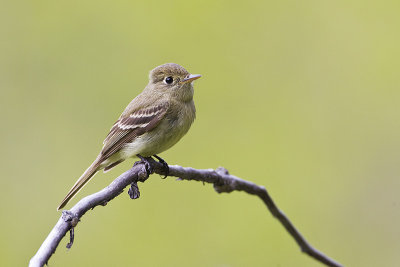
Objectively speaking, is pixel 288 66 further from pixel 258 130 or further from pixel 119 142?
pixel 119 142

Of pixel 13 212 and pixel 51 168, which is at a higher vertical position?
pixel 51 168

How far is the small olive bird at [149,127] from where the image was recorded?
4246mm

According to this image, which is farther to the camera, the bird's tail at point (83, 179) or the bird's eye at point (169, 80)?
the bird's eye at point (169, 80)

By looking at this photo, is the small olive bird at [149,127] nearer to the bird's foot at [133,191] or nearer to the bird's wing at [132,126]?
the bird's wing at [132,126]

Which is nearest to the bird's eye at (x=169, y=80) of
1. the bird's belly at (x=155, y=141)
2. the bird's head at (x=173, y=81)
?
the bird's head at (x=173, y=81)

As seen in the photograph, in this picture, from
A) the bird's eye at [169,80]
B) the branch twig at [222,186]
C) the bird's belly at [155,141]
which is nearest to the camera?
the branch twig at [222,186]

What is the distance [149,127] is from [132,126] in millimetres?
185

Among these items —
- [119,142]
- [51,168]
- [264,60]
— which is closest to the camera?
[119,142]

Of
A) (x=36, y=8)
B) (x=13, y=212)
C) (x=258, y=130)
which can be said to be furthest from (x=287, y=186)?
(x=36, y=8)

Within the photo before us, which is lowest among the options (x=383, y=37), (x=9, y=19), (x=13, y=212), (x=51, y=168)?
(x=13, y=212)

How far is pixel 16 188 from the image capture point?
579cm

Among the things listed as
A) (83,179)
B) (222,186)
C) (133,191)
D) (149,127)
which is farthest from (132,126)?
(133,191)

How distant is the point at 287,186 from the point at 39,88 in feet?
8.87

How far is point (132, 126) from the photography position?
174 inches
